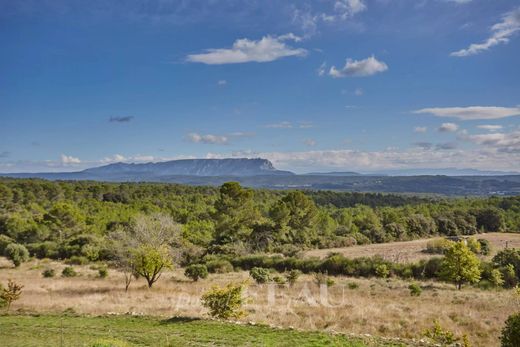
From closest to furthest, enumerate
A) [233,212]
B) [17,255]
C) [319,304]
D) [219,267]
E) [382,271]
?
[319,304]
[382,271]
[219,267]
[17,255]
[233,212]

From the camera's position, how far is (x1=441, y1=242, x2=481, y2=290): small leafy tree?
29.3 m

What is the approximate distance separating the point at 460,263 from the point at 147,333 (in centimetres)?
2315

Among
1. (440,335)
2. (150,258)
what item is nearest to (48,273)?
(150,258)

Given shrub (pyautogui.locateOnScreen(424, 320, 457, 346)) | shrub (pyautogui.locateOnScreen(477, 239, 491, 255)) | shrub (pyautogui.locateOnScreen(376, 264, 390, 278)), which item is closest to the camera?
shrub (pyautogui.locateOnScreen(424, 320, 457, 346))

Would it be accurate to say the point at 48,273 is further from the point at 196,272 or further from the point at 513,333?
the point at 513,333

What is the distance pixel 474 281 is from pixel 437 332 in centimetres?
1937

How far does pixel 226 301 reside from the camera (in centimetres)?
1855

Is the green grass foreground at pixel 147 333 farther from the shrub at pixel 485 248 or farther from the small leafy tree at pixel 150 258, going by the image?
the shrub at pixel 485 248

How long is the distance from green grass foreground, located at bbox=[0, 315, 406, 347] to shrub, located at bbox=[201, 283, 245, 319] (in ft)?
3.22

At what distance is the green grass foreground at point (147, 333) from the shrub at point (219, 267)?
73.1ft

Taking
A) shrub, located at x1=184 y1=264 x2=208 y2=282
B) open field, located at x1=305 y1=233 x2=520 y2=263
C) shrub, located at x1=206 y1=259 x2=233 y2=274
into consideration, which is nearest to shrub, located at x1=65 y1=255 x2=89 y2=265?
shrub, located at x1=206 y1=259 x2=233 y2=274

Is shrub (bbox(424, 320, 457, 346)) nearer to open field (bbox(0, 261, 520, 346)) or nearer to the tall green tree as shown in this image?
open field (bbox(0, 261, 520, 346))

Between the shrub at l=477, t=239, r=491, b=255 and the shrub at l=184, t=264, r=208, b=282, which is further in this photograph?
the shrub at l=477, t=239, r=491, b=255

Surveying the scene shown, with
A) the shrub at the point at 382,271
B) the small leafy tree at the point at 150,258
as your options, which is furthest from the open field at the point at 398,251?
the small leafy tree at the point at 150,258
